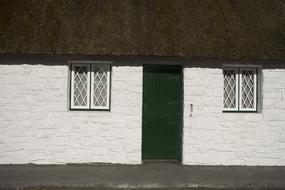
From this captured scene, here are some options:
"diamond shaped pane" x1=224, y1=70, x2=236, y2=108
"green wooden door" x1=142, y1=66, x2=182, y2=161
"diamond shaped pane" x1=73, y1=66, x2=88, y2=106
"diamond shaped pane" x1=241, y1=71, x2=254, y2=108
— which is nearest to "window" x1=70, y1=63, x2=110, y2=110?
"diamond shaped pane" x1=73, y1=66, x2=88, y2=106

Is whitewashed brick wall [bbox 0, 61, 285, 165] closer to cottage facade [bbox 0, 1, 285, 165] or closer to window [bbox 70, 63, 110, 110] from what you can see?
cottage facade [bbox 0, 1, 285, 165]

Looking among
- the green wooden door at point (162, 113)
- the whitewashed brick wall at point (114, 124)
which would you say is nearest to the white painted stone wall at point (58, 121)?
the whitewashed brick wall at point (114, 124)

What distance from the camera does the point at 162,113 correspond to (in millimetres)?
10453

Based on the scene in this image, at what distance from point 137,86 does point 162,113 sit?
1.04 meters

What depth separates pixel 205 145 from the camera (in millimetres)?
10195

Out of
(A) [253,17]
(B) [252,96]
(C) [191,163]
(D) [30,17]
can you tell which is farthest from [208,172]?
(D) [30,17]

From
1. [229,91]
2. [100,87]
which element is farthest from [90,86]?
[229,91]

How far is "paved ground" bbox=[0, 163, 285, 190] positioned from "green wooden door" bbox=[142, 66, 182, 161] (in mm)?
475

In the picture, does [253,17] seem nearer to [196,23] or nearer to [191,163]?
[196,23]

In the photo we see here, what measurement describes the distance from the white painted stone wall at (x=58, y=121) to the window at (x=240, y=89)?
244 centimetres

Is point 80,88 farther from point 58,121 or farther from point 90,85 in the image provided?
point 58,121

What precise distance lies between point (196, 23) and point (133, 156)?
12.7ft

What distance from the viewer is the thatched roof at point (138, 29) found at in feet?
31.7

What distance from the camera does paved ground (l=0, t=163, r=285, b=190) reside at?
814 cm
